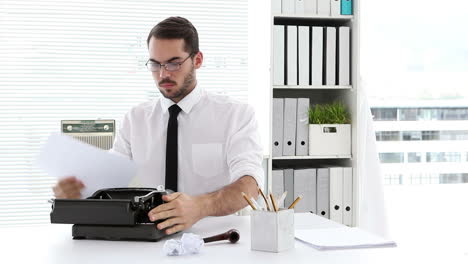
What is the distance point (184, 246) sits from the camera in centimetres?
146

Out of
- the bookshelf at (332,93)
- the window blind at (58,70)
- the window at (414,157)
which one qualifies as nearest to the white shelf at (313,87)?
the bookshelf at (332,93)

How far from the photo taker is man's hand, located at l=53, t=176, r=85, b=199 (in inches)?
70.1

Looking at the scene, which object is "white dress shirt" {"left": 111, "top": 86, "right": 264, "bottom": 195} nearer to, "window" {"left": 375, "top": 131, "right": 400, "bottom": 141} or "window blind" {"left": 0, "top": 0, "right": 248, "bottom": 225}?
"window blind" {"left": 0, "top": 0, "right": 248, "bottom": 225}

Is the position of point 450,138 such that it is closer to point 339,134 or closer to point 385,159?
point 385,159

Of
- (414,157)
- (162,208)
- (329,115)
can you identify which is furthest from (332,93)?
(162,208)

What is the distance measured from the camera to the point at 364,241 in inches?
63.2

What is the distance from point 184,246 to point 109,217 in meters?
0.26

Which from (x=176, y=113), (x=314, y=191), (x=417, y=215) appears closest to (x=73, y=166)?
(x=176, y=113)

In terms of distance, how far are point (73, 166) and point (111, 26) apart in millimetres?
2162

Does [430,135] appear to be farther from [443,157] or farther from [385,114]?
[385,114]

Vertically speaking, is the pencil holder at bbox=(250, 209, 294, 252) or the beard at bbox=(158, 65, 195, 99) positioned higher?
the beard at bbox=(158, 65, 195, 99)

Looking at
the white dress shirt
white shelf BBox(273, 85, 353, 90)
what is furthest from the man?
white shelf BBox(273, 85, 353, 90)

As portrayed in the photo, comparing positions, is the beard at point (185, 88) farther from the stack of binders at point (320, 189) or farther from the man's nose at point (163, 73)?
the stack of binders at point (320, 189)

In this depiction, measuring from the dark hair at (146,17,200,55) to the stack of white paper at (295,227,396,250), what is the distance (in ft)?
2.99
